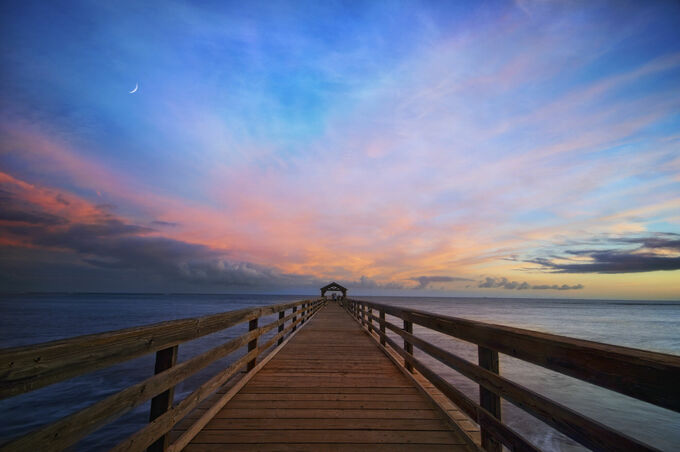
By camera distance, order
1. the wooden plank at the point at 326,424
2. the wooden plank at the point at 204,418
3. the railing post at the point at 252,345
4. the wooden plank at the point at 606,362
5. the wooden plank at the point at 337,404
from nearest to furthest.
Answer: the wooden plank at the point at 606,362 → the wooden plank at the point at 204,418 → the wooden plank at the point at 326,424 → the wooden plank at the point at 337,404 → the railing post at the point at 252,345

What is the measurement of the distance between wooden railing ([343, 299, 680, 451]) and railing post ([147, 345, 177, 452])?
7.91 feet

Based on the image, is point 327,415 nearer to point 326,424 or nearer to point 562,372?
point 326,424

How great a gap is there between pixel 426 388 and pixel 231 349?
2603 mm

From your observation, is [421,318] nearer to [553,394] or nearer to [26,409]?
[553,394]

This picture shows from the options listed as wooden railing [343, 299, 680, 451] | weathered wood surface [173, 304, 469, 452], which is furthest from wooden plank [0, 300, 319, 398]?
wooden railing [343, 299, 680, 451]

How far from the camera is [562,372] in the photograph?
5.25 ft

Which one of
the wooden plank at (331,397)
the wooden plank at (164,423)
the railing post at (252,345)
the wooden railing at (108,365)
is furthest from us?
the railing post at (252,345)

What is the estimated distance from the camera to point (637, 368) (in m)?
1.26

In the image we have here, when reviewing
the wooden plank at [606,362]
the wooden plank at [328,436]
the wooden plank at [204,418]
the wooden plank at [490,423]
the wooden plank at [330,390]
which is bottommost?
the wooden plank at [330,390]

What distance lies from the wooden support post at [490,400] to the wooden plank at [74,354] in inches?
96.1

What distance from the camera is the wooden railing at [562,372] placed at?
3.98ft

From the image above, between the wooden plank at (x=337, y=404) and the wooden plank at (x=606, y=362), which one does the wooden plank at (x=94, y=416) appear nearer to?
the wooden plank at (x=337, y=404)

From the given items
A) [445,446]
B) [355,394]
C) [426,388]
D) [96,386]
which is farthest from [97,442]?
[445,446]

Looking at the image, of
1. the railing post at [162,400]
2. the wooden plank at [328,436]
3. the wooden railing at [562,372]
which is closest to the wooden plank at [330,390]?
the wooden plank at [328,436]
